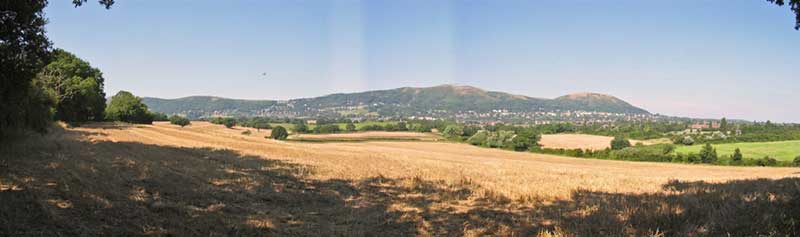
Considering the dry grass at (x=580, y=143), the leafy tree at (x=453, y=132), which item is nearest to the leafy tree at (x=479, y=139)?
the dry grass at (x=580, y=143)

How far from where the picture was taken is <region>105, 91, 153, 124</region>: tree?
7494cm

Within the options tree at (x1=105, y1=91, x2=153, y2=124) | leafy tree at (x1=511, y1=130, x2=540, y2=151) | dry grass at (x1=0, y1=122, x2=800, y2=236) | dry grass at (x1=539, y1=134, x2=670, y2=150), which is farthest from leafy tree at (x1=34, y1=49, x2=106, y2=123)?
dry grass at (x1=539, y1=134, x2=670, y2=150)

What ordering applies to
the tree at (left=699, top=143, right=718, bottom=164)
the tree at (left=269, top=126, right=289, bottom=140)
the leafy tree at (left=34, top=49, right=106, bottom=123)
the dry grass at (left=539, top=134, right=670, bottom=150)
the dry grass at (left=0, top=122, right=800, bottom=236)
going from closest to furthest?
the dry grass at (left=0, top=122, right=800, bottom=236), the leafy tree at (left=34, top=49, right=106, bottom=123), the tree at (left=699, top=143, right=718, bottom=164), the dry grass at (left=539, top=134, right=670, bottom=150), the tree at (left=269, top=126, right=289, bottom=140)

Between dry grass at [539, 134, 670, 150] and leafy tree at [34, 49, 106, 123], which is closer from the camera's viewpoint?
leafy tree at [34, 49, 106, 123]

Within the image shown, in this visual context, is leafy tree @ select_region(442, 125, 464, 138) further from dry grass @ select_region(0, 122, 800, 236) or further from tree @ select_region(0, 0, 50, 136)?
dry grass @ select_region(0, 122, 800, 236)

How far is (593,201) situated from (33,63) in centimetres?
2229

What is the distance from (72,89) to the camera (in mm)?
54219

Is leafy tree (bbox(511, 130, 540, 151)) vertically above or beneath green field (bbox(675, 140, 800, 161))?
beneath

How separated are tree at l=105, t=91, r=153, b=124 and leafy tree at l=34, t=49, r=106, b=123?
289 inches

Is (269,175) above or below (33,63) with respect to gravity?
below

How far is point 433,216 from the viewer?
9.39 metres

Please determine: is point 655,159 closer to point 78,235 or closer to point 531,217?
point 531,217

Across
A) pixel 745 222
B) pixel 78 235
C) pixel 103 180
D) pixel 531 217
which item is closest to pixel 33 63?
pixel 103 180

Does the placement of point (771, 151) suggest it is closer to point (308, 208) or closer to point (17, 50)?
point (308, 208)
